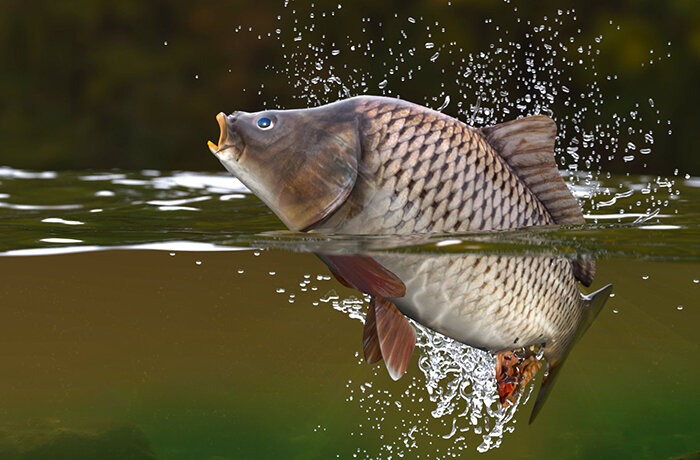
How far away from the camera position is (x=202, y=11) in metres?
6.33

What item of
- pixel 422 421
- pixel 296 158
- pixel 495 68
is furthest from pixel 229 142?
pixel 495 68

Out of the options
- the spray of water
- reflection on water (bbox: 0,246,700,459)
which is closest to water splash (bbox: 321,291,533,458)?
reflection on water (bbox: 0,246,700,459)

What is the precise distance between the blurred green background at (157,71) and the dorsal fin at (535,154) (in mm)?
4417

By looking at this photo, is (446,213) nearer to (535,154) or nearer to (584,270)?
(535,154)

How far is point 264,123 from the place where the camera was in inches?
65.0

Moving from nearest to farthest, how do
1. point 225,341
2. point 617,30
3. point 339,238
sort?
point 339,238
point 225,341
point 617,30

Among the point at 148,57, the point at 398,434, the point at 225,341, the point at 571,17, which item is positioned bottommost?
the point at 398,434

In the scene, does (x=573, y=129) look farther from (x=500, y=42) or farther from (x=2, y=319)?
(x=2, y=319)

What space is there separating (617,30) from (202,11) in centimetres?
288

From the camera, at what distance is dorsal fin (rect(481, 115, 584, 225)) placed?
170 centimetres

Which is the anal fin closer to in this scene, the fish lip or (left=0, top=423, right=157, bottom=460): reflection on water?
the fish lip

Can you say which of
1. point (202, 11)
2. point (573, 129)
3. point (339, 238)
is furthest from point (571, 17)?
point (339, 238)

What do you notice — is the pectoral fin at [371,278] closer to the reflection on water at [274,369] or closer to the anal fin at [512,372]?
the anal fin at [512,372]

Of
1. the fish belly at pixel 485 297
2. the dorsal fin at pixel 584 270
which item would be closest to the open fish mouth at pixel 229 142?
the fish belly at pixel 485 297
